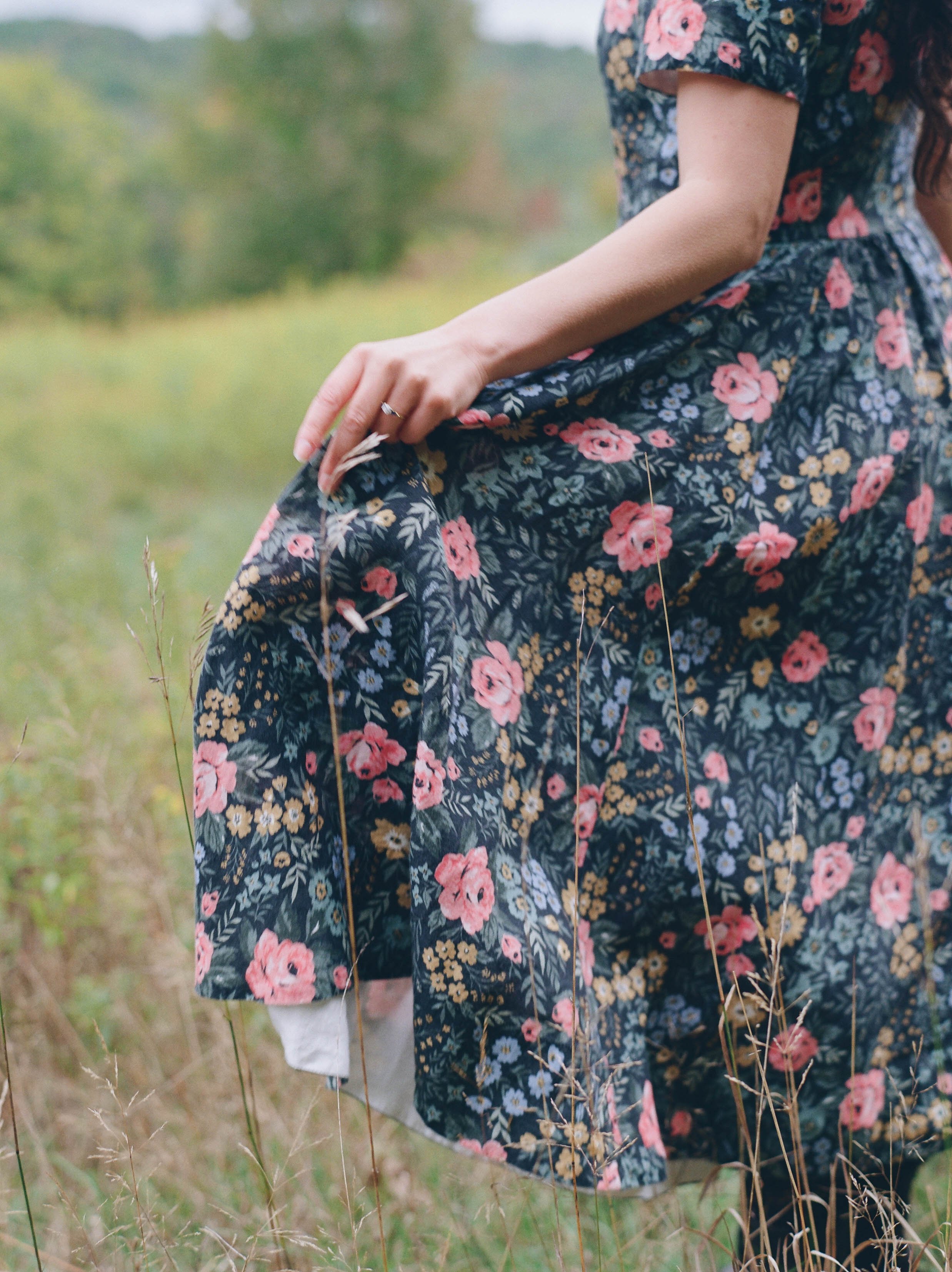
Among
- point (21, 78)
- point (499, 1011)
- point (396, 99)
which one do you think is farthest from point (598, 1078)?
point (21, 78)

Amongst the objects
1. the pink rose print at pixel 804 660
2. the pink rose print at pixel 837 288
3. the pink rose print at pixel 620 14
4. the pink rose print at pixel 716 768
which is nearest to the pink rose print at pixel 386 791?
the pink rose print at pixel 716 768

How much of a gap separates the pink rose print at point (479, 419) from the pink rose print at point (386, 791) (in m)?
0.32

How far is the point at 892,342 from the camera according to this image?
1066 mm

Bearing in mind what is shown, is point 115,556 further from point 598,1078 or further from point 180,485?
point 598,1078

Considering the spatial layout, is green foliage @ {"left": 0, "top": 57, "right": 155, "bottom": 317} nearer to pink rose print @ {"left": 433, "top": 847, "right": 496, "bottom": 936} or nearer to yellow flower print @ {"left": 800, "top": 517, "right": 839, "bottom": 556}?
yellow flower print @ {"left": 800, "top": 517, "right": 839, "bottom": 556}

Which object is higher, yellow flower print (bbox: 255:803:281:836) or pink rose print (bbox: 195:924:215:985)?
yellow flower print (bbox: 255:803:281:836)

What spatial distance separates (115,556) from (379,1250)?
3.60 metres

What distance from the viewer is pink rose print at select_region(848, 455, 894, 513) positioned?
1000 mm

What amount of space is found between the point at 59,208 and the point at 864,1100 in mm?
33864

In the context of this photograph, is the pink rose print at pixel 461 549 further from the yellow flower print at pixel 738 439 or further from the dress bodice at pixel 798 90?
the dress bodice at pixel 798 90

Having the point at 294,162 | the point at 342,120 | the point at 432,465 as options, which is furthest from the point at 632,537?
the point at 342,120

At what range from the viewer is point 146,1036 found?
5.72 ft

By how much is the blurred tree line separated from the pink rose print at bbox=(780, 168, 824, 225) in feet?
80.6

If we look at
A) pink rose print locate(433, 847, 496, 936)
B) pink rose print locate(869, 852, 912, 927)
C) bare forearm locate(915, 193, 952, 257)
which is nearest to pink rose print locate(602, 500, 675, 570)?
pink rose print locate(433, 847, 496, 936)
